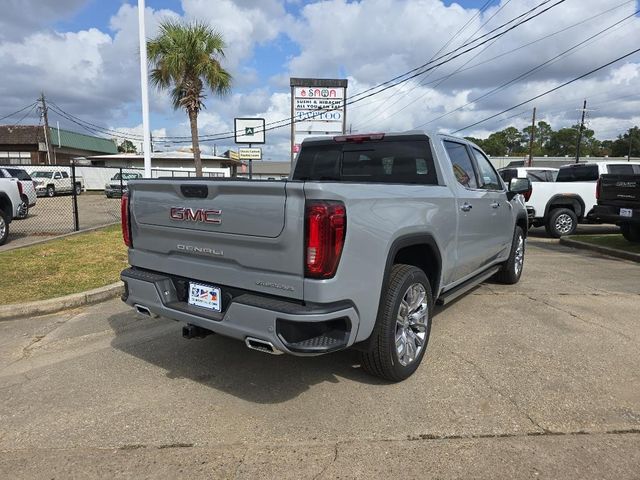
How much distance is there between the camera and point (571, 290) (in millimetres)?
6566

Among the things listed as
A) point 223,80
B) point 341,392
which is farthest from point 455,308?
point 223,80

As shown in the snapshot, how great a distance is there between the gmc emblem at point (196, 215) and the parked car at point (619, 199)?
9.00m

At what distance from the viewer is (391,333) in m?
3.35

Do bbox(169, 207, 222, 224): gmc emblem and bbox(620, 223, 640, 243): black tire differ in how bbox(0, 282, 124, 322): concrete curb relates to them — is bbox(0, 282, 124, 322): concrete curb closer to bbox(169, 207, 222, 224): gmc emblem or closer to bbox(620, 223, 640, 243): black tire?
bbox(169, 207, 222, 224): gmc emblem

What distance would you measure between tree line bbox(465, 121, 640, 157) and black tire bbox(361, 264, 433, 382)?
103 metres

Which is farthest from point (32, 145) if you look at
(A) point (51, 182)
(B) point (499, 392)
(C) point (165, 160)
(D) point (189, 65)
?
(B) point (499, 392)

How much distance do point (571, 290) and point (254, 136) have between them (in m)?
23.5

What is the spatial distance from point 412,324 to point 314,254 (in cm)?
137

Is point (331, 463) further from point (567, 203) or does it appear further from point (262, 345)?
point (567, 203)

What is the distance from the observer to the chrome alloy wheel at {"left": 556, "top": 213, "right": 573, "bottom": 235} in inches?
490

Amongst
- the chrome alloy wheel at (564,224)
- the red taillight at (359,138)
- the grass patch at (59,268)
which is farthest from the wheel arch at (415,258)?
the chrome alloy wheel at (564,224)

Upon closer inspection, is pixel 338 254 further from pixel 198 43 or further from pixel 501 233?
pixel 198 43

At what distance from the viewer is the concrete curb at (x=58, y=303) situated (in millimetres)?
5383

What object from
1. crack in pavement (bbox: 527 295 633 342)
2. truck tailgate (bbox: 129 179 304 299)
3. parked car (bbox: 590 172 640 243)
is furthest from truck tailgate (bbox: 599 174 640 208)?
truck tailgate (bbox: 129 179 304 299)
